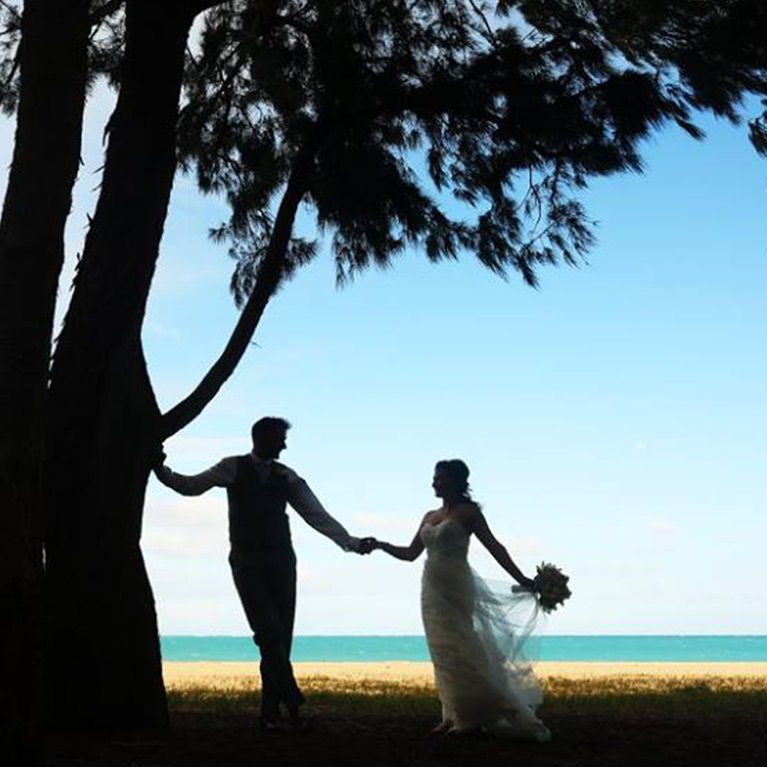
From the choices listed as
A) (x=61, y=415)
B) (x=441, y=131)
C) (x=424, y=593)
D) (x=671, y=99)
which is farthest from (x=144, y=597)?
(x=671, y=99)

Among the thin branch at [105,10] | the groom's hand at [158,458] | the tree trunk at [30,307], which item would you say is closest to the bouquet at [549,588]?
the groom's hand at [158,458]

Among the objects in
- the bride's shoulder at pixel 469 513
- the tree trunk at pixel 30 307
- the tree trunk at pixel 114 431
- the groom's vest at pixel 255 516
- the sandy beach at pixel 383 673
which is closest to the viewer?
the tree trunk at pixel 30 307

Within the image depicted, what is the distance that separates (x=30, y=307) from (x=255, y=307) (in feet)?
10.7

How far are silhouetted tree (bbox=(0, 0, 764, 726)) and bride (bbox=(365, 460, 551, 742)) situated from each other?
5.79 ft

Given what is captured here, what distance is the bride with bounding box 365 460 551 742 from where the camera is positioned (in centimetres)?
793

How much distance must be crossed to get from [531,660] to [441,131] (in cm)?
430

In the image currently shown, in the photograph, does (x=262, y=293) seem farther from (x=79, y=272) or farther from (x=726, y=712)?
(x=726, y=712)

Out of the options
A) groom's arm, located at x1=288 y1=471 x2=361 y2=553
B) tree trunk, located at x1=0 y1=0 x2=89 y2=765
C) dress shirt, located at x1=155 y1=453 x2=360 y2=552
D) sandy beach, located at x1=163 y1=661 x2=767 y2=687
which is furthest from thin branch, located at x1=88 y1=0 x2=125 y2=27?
sandy beach, located at x1=163 y1=661 x2=767 y2=687

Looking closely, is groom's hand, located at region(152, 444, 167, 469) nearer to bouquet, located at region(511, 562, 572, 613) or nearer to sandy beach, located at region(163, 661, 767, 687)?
bouquet, located at region(511, 562, 572, 613)

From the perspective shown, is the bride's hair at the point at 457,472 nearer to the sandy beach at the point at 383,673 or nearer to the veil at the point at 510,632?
the veil at the point at 510,632

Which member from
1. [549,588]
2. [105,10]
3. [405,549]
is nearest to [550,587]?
[549,588]

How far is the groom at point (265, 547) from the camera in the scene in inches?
308

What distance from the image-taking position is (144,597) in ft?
26.1

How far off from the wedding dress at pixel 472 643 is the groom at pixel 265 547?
0.89 metres
